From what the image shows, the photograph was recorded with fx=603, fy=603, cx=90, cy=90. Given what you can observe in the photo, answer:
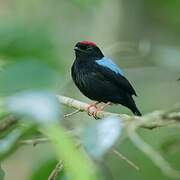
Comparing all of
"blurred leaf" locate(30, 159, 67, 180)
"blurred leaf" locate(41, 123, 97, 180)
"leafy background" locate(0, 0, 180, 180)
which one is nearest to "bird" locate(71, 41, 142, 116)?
"leafy background" locate(0, 0, 180, 180)

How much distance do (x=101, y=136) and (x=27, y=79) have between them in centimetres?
14

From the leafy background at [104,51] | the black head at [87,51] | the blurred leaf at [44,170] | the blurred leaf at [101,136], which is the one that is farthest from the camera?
the black head at [87,51]

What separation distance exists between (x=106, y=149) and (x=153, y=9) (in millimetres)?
7126

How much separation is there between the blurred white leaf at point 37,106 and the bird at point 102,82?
367 centimetres

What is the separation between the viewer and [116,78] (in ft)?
15.3

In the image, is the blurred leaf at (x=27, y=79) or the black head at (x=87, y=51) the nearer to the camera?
the blurred leaf at (x=27, y=79)

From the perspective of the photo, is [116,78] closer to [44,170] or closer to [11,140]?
[44,170]

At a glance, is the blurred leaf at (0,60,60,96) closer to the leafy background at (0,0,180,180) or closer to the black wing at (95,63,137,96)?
the leafy background at (0,0,180,180)

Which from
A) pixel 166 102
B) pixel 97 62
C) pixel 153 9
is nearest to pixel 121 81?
pixel 97 62

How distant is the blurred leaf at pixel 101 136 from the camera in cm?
89

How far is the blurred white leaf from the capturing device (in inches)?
31.3

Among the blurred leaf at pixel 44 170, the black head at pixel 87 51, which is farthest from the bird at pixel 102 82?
the blurred leaf at pixel 44 170

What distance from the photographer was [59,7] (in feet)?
20.0

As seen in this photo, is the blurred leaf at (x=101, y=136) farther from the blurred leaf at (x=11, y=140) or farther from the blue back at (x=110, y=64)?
the blue back at (x=110, y=64)
